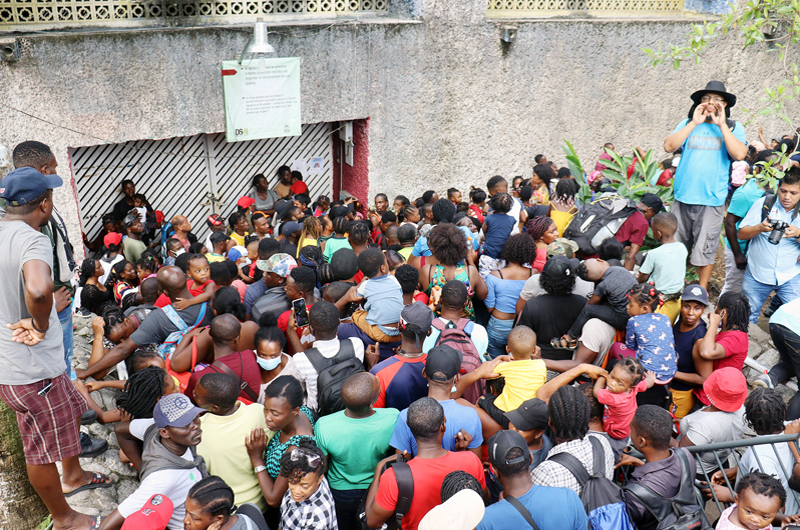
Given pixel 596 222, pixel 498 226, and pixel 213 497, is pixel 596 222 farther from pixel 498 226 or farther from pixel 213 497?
pixel 213 497

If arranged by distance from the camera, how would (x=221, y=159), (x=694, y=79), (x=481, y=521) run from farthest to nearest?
(x=694, y=79) → (x=221, y=159) → (x=481, y=521)

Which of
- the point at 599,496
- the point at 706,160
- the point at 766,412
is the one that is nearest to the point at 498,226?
the point at 706,160

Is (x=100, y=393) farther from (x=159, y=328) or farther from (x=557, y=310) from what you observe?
(x=557, y=310)

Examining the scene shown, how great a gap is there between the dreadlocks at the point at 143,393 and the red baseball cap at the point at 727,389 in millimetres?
3431

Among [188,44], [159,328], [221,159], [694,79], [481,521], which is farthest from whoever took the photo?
[694,79]

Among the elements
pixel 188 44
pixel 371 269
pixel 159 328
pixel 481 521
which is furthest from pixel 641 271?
pixel 188 44

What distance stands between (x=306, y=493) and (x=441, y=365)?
1035 mm

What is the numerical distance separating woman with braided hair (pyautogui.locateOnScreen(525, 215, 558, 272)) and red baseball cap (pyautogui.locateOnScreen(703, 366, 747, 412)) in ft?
6.42

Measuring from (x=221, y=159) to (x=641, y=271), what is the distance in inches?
232

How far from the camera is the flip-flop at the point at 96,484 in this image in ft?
11.9

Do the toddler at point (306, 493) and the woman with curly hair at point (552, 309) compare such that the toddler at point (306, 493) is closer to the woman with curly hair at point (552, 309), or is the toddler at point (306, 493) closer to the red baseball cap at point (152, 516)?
the red baseball cap at point (152, 516)

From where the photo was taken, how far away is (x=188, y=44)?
7.11m

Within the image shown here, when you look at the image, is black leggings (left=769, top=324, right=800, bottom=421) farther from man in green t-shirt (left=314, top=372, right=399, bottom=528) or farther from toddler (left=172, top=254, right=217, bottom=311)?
toddler (left=172, top=254, right=217, bottom=311)

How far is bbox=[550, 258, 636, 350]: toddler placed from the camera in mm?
4414
